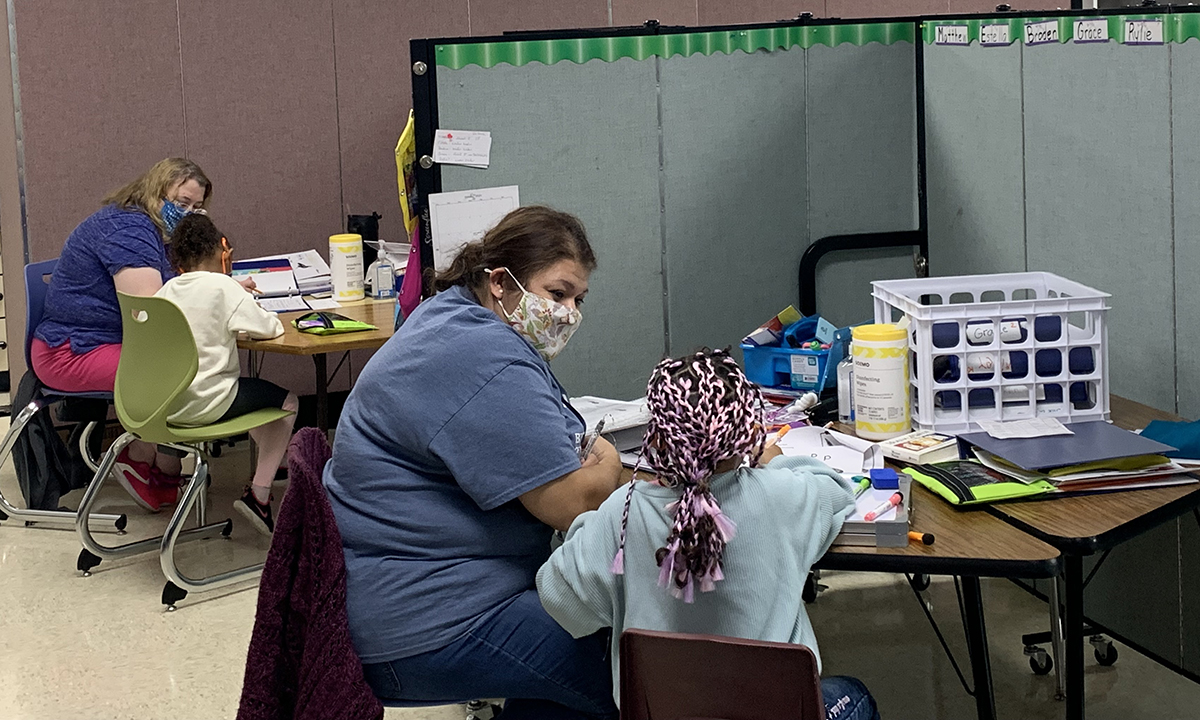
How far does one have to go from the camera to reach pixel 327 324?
4051 millimetres

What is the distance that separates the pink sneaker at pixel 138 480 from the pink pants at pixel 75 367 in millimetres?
430

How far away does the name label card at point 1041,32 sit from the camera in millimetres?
2936

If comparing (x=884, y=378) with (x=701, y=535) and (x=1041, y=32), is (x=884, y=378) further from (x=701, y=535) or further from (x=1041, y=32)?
(x=1041, y=32)

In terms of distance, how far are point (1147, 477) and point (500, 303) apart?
112cm

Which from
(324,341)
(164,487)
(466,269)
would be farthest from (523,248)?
(164,487)

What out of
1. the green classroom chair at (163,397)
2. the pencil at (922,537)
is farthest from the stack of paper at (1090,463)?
the green classroom chair at (163,397)

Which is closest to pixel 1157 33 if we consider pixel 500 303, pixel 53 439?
pixel 500 303

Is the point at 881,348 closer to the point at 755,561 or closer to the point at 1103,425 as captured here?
the point at 1103,425

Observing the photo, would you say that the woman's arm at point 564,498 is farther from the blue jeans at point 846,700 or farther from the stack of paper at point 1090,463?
the stack of paper at point 1090,463

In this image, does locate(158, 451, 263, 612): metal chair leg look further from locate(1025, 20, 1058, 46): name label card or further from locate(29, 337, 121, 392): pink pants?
locate(1025, 20, 1058, 46): name label card

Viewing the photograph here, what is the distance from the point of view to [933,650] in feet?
10.5

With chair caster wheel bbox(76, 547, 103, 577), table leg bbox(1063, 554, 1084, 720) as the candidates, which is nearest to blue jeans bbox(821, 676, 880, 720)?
table leg bbox(1063, 554, 1084, 720)

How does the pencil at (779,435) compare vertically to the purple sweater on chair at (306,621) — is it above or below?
above

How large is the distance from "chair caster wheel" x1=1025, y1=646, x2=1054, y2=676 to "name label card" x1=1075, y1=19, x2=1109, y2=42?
1.39 meters
